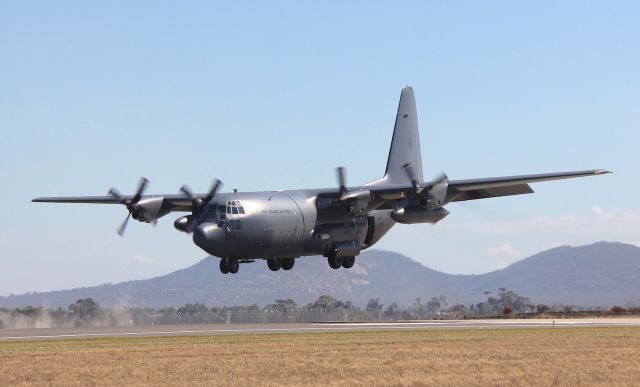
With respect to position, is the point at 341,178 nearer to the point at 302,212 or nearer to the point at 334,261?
the point at 302,212

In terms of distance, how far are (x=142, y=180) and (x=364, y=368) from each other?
26761mm

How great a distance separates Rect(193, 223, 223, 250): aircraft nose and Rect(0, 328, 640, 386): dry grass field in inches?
265

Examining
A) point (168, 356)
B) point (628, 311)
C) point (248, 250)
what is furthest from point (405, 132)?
point (168, 356)

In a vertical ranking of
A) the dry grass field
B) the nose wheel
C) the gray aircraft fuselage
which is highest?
the gray aircraft fuselage

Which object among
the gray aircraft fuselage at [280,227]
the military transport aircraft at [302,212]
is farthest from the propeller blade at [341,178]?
the gray aircraft fuselage at [280,227]

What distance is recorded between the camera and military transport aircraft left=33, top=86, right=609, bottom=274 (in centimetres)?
5266

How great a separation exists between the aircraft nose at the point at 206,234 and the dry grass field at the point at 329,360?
22.1ft

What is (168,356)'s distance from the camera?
1439 inches

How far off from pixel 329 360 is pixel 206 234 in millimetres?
17715

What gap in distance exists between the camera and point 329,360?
35.3 metres

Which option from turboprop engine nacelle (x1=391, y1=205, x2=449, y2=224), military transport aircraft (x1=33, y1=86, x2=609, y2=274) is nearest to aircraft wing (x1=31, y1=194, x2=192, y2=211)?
military transport aircraft (x1=33, y1=86, x2=609, y2=274)

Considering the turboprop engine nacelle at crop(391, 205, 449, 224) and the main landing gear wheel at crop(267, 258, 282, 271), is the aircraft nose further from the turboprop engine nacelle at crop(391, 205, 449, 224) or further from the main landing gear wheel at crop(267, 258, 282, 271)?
the turboprop engine nacelle at crop(391, 205, 449, 224)

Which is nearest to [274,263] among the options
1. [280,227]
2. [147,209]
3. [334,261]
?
[334,261]

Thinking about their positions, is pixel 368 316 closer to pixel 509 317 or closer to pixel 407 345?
pixel 509 317
